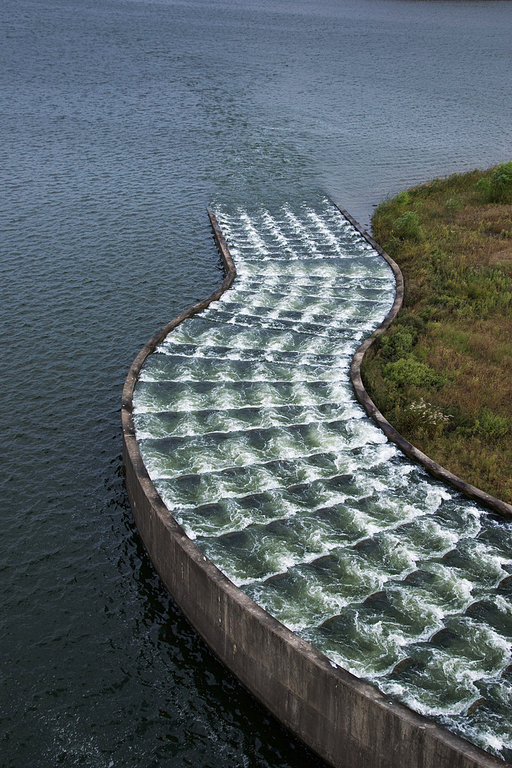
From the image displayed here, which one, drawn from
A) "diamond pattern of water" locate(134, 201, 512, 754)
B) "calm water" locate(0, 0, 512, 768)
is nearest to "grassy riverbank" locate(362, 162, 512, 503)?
"diamond pattern of water" locate(134, 201, 512, 754)

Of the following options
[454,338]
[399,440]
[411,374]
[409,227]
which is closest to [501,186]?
[409,227]

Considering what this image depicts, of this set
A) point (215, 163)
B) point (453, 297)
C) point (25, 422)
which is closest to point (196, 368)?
Answer: point (25, 422)

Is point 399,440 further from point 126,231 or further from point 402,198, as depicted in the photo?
point 402,198

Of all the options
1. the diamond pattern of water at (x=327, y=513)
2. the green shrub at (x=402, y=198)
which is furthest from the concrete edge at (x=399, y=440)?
the green shrub at (x=402, y=198)

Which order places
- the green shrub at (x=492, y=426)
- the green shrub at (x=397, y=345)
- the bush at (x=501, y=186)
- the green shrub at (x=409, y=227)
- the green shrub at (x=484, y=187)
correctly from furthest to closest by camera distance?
the green shrub at (x=484, y=187) < the bush at (x=501, y=186) < the green shrub at (x=409, y=227) < the green shrub at (x=397, y=345) < the green shrub at (x=492, y=426)

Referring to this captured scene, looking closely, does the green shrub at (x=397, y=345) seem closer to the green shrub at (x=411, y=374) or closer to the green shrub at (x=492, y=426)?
the green shrub at (x=411, y=374)

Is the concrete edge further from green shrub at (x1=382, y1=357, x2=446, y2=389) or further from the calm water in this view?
the calm water

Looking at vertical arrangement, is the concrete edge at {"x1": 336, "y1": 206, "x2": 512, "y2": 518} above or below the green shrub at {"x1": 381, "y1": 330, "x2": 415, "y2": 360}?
below
